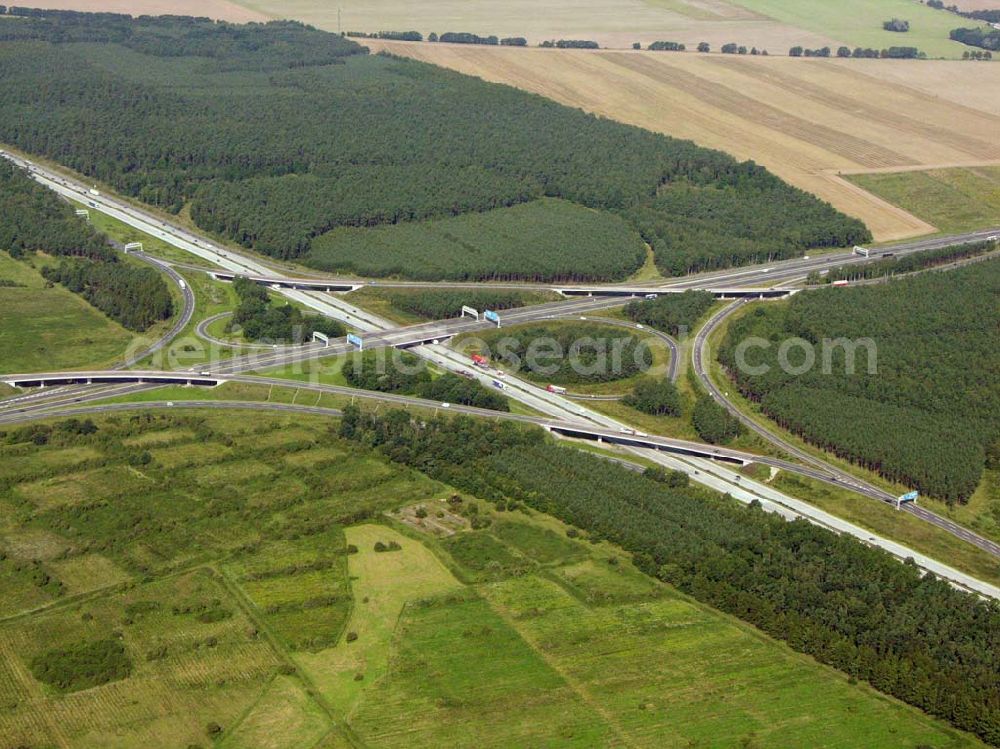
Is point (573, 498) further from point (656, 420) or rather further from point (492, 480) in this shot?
point (656, 420)

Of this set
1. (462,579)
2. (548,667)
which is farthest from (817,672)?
(462,579)

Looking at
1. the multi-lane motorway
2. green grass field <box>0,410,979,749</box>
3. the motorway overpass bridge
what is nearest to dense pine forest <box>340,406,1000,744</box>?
green grass field <box>0,410,979,749</box>

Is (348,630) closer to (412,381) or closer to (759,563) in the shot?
(759,563)

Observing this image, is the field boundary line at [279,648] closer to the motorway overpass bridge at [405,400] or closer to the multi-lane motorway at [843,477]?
the motorway overpass bridge at [405,400]

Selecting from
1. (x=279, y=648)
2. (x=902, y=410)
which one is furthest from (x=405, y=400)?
(x=902, y=410)

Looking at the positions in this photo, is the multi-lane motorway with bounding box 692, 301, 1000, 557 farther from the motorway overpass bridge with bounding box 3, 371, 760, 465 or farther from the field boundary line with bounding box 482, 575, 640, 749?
the field boundary line with bounding box 482, 575, 640, 749

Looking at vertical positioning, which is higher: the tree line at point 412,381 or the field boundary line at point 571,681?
the tree line at point 412,381

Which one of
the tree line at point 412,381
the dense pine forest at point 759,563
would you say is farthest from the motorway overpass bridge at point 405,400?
the dense pine forest at point 759,563
